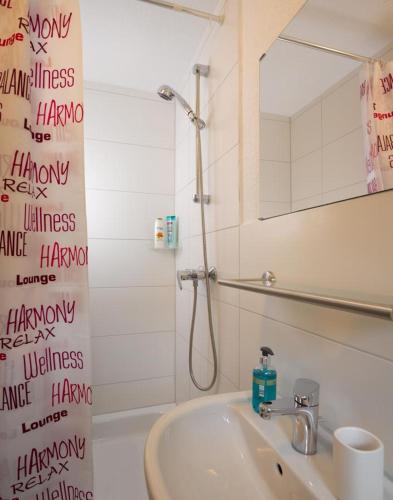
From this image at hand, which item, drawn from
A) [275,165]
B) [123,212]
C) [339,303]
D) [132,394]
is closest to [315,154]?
[275,165]

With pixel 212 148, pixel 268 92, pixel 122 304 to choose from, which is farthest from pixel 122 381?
pixel 268 92

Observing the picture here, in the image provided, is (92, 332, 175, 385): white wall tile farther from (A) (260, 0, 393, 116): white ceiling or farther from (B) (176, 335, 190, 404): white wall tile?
(A) (260, 0, 393, 116): white ceiling

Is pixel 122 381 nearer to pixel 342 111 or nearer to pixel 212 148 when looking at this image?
pixel 212 148

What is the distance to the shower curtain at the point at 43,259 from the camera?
0.85 metres

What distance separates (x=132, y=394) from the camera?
5.81ft

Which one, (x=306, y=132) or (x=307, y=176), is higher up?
(x=306, y=132)

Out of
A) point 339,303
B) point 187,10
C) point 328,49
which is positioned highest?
point 187,10

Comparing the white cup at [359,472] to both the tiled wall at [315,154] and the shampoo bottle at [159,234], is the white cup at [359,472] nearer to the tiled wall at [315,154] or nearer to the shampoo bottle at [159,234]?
the tiled wall at [315,154]

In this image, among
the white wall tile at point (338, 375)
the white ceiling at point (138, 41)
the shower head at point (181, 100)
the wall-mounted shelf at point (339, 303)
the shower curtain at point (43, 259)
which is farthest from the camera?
the shower head at point (181, 100)

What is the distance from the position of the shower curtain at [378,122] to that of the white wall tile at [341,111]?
0.06ft

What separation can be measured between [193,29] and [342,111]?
3.54 feet

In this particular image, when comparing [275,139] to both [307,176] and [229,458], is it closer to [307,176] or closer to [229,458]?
[307,176]

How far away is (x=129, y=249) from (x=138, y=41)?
1.12 m

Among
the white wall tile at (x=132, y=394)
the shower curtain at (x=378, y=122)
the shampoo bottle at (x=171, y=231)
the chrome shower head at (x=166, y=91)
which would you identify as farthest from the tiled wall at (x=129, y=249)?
the shower curtain at (x=378, y=122)
